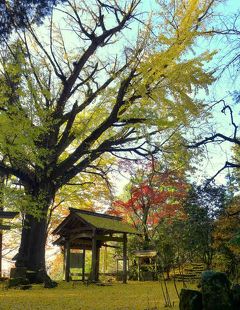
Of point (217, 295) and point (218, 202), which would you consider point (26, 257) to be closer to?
point (218, 202)

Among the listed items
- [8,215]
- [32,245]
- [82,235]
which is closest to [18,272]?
[32,245]

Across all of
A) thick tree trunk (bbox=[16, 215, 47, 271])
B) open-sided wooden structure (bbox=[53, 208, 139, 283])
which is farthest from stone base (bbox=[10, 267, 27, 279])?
open-sided wooden structure (bbox=[53, 208, 139, 283])

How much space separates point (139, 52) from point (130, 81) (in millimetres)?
1094

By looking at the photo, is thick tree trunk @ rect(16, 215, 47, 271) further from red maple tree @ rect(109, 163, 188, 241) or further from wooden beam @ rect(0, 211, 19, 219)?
red maple tree @ rect(109, 163, 188, 241)

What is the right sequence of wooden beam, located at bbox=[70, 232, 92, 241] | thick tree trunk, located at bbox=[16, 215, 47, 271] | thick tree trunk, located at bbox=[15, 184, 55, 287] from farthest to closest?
wooden beam, located at bbox=[70, 232, 92, 241]
thick tree trunk, located at bbox=[16, 215, 47, 271]
thick tree trunk, located at bbox=[15, 184, 55, 287]

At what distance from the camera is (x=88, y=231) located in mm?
15234

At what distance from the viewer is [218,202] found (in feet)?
50.7

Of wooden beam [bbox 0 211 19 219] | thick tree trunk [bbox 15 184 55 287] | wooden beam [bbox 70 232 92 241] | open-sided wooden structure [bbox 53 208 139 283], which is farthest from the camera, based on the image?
wooden beam [bbox 70 232 92 241]

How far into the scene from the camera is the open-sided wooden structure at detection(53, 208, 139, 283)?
1448 centimetres

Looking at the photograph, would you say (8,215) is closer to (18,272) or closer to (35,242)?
(35,242)

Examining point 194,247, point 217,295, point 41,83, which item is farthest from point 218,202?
point 217,295

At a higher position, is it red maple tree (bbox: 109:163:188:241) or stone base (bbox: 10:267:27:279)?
red maple tree (bbox: 109:163:188:241)

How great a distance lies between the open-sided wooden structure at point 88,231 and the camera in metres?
14.5

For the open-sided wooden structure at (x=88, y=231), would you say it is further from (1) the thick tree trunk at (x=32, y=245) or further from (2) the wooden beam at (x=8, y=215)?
(2) the wooden beam at (x=8, y=215)
